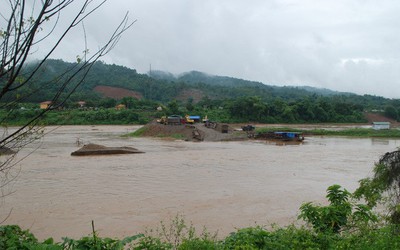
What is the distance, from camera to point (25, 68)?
235cm

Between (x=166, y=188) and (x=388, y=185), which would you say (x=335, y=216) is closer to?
(x=388, y=185)

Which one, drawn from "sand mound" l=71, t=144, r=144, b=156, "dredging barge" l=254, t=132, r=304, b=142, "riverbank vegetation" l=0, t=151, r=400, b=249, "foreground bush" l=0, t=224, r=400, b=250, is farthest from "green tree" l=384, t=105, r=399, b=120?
"foreground bush" l=0, t=224, r=400, b=250

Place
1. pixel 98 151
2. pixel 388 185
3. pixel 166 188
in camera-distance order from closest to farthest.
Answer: pixel 388 185
pixel 166 188
pixel 98 151

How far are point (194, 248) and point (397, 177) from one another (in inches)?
138

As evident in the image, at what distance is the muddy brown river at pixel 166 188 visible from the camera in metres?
9.29

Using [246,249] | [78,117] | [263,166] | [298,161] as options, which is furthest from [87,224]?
[78,117]

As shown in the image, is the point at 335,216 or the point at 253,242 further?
the point at 335,216

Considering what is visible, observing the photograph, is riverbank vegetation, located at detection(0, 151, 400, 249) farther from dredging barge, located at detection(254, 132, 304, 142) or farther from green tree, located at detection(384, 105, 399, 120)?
green tree, located at detection(384, 105, 399, 120)

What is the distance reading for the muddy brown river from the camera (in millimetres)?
9289

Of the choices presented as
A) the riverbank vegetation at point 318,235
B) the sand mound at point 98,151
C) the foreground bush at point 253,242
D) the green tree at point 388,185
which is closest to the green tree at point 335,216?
the riverbank vegetation at point 318,235

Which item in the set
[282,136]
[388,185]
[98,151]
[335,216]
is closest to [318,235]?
[335,216]

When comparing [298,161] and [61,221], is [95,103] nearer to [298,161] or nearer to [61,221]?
[298,161]

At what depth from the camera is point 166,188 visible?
536 inches

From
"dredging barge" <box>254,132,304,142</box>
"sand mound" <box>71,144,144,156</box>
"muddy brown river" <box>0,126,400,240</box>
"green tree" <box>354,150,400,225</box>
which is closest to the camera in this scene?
"green tree" <box>354,150,400,225</box>
